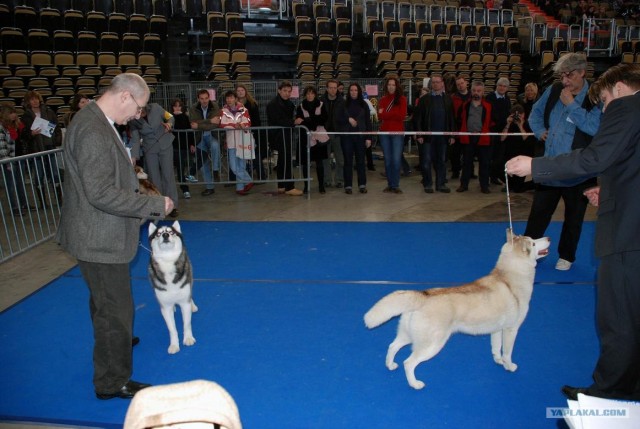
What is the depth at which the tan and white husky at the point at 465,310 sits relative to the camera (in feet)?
9.59

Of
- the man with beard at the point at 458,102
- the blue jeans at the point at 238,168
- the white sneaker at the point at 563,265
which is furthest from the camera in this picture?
the man with beard at the point at 458,102

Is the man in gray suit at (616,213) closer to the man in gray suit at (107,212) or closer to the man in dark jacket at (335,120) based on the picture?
the man in gray suit at (107,212)

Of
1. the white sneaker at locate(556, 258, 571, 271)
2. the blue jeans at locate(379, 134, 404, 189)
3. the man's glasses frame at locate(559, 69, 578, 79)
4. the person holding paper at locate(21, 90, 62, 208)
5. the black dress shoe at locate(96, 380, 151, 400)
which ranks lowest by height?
the white sneaker at locate(556, 258, 571, 271)

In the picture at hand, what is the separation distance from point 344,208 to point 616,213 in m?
5.33

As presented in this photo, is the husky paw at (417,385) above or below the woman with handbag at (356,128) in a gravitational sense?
below

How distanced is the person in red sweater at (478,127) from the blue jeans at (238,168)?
12.2 feet

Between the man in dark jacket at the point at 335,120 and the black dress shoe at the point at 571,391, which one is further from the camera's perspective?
the man in dark jacket at the point at 335,120

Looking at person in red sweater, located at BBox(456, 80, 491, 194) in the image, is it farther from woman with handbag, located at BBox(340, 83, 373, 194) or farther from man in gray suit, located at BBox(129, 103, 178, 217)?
man in gray suit, located at BBox(129, 103, 178, 217)

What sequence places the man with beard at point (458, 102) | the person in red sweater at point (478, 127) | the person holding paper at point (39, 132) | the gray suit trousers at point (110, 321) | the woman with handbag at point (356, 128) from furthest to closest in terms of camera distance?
the man with beard at point (458, 102), the woman with handbag at point (356, 128), the person in red sweater at point (478, 127), the person holding paper at point (39, 132), the gray suit trousers at point (110, 321)

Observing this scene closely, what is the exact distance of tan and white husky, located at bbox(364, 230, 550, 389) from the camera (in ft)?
9.59

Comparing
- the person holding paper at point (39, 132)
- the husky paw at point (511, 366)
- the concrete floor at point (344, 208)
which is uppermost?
the person holding paper at point (39, 132)

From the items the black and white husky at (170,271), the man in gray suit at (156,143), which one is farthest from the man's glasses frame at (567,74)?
the man in gray suit at (156,143)

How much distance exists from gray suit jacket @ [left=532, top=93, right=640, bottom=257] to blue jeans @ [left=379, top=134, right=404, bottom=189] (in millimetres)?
5926

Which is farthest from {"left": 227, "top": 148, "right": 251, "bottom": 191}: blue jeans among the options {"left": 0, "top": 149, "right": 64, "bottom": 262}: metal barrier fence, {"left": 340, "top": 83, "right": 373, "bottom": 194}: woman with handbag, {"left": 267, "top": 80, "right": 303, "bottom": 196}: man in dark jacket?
{"left": 0, "top": 149, "right": 64, "bottom": 262}: metal barrier fence
